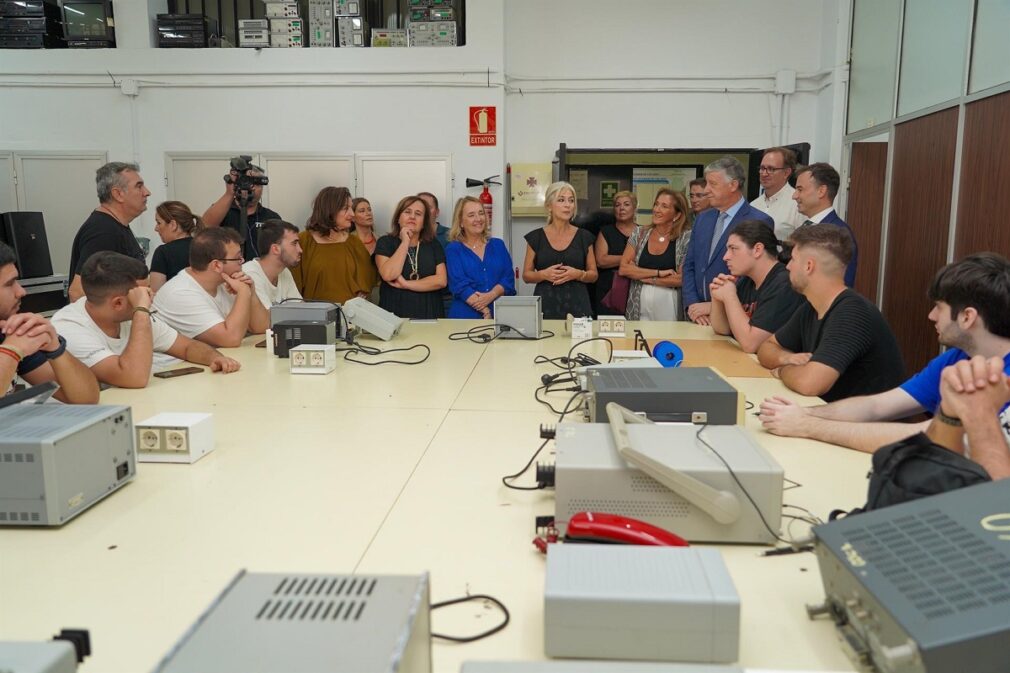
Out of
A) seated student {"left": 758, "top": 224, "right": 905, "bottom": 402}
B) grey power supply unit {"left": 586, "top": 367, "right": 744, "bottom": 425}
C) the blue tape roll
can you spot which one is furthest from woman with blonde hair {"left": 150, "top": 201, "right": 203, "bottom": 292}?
seated student {"left": 758, "top": 224, "right": 905, "bottom": 402}

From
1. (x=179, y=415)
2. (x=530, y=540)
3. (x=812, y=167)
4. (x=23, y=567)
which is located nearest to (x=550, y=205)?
(x=812, y=167)

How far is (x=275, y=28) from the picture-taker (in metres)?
5.50

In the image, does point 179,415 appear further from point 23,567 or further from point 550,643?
point 550,643

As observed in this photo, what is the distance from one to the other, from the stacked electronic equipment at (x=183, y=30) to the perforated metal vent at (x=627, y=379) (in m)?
4.99

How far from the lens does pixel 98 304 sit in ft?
7.92

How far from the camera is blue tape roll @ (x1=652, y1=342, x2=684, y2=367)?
8.20 feet

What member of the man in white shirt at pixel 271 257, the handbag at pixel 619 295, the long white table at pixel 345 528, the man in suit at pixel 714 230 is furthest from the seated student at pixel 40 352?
the handbag at pixel 619 295

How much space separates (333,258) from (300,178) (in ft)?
5.17

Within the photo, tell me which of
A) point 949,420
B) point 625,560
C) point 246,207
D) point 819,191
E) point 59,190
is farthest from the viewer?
point 59,190

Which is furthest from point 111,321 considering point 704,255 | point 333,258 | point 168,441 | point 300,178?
point 300,178

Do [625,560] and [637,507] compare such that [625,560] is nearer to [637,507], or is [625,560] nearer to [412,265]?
[637,507]

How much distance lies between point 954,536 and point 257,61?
18.5ft

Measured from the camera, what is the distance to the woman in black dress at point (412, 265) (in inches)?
164

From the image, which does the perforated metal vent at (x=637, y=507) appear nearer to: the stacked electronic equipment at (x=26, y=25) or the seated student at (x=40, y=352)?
the seated student at (x=40, y=352)
